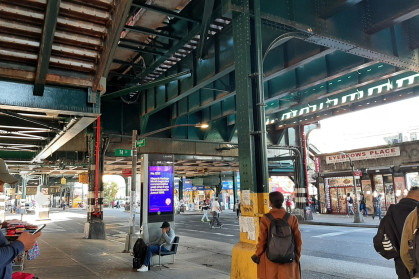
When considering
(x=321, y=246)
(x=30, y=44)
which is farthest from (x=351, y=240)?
(x=30, y=44)

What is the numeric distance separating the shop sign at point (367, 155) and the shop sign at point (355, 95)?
8482 millimetres

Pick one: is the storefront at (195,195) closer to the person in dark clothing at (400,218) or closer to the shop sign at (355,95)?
the shop sign at (355,95)

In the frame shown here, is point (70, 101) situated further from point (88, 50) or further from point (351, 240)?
point (351, 240)

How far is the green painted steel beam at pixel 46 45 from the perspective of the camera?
503 centimetres

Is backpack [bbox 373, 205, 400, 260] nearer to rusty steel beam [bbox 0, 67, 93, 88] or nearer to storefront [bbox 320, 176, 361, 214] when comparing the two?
rusty steel beam [bbox 0, 67, 93, 88]

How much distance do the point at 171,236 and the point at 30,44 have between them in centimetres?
640

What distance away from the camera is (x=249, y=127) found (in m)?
7.20

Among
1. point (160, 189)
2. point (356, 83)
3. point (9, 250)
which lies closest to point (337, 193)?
point (356, 83)

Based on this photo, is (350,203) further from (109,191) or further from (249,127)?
(109,191)

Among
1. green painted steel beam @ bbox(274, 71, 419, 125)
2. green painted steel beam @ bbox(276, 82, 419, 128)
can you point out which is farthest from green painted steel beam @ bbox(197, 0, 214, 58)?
green painted steel beam @ bbox(276, 82, 419, 128)

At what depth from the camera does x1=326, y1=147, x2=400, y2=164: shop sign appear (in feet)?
91.1

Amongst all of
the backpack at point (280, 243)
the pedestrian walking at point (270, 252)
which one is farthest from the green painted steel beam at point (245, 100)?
the backpack at point (280, 243)

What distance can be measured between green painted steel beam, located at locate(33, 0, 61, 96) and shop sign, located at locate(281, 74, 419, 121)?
14653mm

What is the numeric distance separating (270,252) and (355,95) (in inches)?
581
